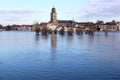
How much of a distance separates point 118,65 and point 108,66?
1111 mm

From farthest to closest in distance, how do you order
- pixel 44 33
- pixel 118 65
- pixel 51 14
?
1. pixel 51 14
2. pixel 44 33
3. pixel 118 65

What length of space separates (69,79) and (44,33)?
97.1 meters

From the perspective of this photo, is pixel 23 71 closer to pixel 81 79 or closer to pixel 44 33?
pixel 81 79

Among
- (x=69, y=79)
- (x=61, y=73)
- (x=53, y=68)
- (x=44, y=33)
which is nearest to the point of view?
(x=69, y=79)

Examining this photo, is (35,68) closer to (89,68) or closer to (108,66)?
(89,68)

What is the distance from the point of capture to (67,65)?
88.5ft

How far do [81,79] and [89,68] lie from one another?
4.61m

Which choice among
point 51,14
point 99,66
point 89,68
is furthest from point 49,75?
point 51,14

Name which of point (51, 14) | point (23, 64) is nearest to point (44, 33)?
point (51, 14)

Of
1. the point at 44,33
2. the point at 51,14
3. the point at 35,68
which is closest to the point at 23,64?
the point at 35,68

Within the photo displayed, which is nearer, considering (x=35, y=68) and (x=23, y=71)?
(x=23, y=71)

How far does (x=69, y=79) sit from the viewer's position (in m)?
20.8

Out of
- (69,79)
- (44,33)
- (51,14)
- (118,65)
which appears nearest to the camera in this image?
(69,79)

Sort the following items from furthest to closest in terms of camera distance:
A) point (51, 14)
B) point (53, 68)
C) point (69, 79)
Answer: point (51, 14) < point (53, 68) < point (69, 79)
